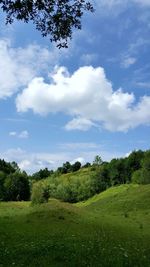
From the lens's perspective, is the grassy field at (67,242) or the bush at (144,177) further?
the bush at (144,177)

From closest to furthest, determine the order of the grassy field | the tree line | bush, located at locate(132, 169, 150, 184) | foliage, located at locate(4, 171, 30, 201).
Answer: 1. the grassy field
2. bush, located at locate(132, 169, 150, 184)
3. foliage, located at locate(4, 171, 30, 201)
4. the tree line

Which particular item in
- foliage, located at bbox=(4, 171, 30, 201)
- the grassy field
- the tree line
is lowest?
the grassy field

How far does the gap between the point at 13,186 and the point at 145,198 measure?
73397 mm

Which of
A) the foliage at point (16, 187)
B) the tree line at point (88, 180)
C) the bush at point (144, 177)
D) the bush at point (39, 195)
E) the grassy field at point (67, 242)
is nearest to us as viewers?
the grassy field at point (67, 242)

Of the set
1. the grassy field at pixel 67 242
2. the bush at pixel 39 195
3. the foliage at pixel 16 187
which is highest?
the foliage at pixel 16 187

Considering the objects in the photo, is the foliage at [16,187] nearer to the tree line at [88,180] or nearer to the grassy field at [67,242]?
the tree line at [88,180]

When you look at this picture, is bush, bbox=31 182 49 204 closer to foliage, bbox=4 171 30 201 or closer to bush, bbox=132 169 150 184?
bush, bbox=132 169 150 184

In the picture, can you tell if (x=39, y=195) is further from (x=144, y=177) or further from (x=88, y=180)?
(x=88, y=180)

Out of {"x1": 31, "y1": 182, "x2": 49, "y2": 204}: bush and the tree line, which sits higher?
the tree line

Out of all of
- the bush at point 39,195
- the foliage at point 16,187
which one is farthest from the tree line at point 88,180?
the bush at point 39,195

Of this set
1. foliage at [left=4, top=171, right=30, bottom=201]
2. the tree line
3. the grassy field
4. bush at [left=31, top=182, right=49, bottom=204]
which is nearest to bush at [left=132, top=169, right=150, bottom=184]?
the tree line

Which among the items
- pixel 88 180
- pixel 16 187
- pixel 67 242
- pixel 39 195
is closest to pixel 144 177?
pixel 16 187

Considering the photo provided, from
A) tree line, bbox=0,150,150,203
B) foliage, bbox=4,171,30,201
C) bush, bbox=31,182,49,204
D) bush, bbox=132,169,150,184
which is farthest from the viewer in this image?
tree line, bbox=0,150,150,203

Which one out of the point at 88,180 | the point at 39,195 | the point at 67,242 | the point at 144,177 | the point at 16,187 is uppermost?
the point at 88,180
